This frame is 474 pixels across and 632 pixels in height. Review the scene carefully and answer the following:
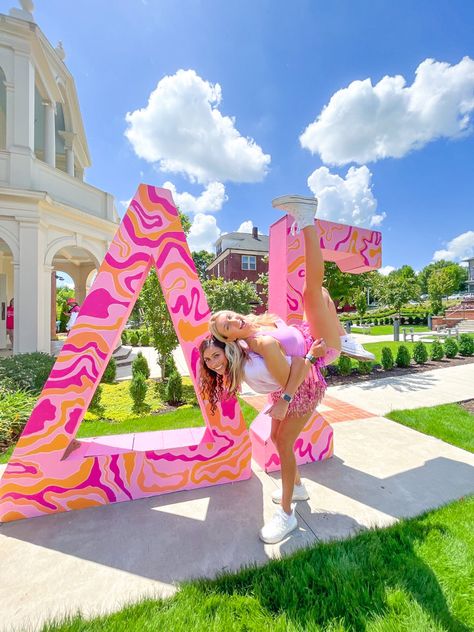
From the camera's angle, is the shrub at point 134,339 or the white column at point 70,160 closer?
the white column at point 70,160

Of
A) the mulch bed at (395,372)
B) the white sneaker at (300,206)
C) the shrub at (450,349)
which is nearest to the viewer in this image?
the white sneaker at (300,206)

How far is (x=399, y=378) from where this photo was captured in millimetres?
7508

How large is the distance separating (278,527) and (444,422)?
12.0 feet

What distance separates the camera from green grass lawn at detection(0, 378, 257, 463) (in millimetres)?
4332

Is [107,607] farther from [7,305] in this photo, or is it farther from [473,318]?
[473,318]

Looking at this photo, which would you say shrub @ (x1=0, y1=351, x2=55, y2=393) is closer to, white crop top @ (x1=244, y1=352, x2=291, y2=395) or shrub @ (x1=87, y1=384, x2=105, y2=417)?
shrub @ (x1=87, y1=384, x2=105, y2=417)

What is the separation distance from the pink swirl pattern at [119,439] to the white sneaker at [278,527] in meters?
0.76

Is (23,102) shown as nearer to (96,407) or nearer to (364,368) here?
(96,407)

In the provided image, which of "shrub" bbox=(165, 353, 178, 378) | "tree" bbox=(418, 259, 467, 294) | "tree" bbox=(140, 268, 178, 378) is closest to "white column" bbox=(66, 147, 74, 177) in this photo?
"tree" bbox=(140, 268, 178, 378)

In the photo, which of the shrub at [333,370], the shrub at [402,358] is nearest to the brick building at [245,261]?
the shrub at [402,358]

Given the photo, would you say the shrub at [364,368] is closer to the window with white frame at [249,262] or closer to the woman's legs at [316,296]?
the woman's legs at [316,296]

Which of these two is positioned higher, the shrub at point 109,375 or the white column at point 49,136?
the white column at point 49,136

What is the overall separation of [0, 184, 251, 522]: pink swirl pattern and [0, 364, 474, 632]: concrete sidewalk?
0.15m

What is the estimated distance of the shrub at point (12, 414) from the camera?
12.5ft
